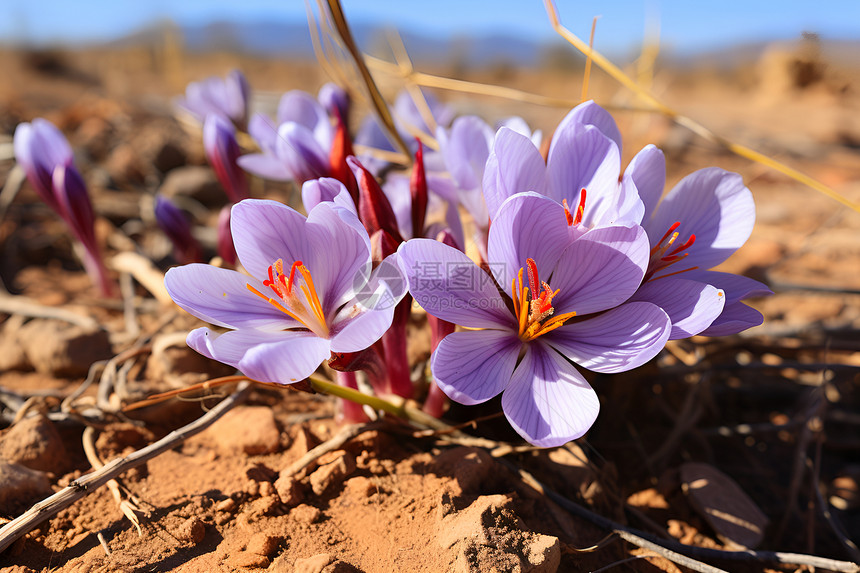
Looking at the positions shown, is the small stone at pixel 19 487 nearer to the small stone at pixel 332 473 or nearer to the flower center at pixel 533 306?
the small stone at pixel 332 473

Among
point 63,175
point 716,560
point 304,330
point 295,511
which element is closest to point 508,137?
point 304,330

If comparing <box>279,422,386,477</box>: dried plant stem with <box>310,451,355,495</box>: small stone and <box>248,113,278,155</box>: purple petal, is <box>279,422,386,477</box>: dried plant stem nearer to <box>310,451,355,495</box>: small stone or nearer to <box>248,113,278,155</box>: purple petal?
<box>310,451,355,495</box>: small stone

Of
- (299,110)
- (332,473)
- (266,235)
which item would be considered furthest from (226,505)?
(299,110)

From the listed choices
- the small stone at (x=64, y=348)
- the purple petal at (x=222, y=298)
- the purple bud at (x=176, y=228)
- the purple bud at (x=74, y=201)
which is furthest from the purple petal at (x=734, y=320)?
the purple bud at (x=74, y=201)

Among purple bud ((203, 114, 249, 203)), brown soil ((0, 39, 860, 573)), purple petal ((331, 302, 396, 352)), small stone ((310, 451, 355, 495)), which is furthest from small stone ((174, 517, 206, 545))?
purple bud ((203, 114, 249, 203))

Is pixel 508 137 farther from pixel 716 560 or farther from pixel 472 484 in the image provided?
pixel 716 560

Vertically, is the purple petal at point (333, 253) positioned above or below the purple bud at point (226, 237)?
above
